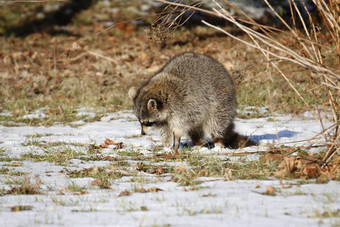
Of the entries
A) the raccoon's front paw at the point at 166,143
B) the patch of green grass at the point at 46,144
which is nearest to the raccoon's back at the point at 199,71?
the raccoon's front paw at the point at 166,143

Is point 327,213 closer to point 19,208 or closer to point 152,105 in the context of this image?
point 19,208

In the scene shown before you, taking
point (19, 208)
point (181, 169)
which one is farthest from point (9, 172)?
point (181, 169)

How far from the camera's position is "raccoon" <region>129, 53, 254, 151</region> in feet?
20.6

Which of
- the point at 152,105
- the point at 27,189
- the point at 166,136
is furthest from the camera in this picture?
the point at 166,136

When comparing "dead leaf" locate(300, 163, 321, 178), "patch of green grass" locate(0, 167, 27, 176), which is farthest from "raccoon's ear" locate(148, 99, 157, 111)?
"dead leaf" locate(300, 163, 321, 178)

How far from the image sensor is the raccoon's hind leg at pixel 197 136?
655cm

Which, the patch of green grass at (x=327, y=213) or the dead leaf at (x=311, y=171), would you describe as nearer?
the patch of green grass at (x=327, y=213)

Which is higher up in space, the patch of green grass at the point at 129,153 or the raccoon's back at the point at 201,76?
the raccoon's back at the point at 201,76

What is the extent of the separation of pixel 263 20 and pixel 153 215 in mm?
13518

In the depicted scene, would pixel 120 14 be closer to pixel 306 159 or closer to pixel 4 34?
pixel 4 34

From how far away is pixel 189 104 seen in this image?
6.26 meters

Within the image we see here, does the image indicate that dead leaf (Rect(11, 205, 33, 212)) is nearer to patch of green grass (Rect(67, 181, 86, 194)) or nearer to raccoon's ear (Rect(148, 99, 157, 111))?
patch of green grass (Rect(67, 181, 86, 194))

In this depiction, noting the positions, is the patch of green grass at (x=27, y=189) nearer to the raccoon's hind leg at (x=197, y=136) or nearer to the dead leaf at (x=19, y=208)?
the dead leaf at (x=19, y=208)

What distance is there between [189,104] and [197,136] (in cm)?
67
